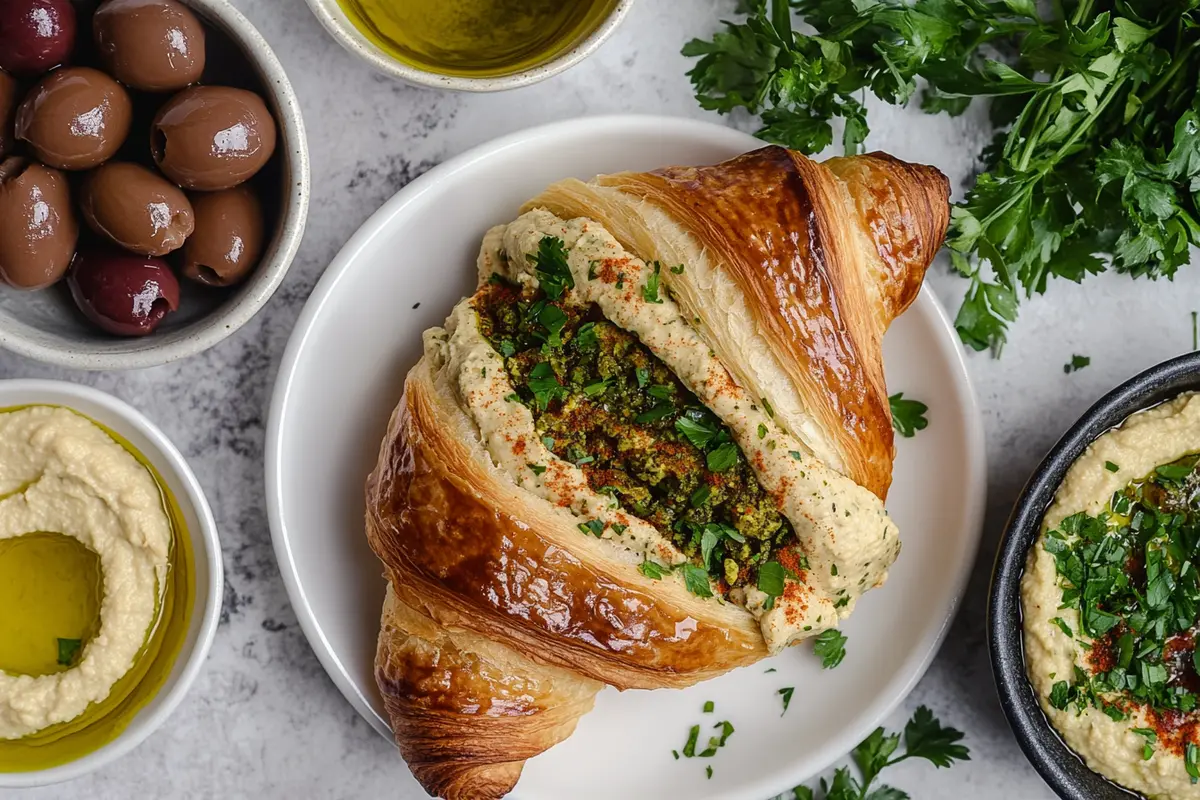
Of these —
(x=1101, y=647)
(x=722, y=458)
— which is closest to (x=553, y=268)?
(x=722, y=458)

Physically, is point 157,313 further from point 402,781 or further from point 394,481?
point 402,781

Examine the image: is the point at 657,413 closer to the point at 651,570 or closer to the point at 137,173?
the point at 651,570

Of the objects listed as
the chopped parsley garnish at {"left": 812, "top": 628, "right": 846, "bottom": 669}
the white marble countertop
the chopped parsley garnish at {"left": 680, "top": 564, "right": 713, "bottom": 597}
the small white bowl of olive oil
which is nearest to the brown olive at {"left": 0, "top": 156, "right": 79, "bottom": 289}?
the white marble countertop

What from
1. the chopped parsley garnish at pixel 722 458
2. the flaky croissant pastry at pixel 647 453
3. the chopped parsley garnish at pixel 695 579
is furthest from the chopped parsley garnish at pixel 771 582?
the chopped parsley garnish at pixel 722 458

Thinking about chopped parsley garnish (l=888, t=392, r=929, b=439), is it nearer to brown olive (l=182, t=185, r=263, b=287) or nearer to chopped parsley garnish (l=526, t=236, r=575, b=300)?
chopped parsley garnish (l=526, t=236, r=575, b=300)

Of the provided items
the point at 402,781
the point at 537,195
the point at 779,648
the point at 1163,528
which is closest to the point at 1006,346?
the point at 1163,528

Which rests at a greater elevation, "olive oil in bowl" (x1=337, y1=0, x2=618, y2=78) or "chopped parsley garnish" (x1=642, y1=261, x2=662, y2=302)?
"olive oil in bowl" (x1=337, y1=0, x2=618, y2=78)

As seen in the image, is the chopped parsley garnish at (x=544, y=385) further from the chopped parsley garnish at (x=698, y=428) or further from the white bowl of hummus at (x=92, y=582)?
the white bowl of hummus at (x=92, y=582)
